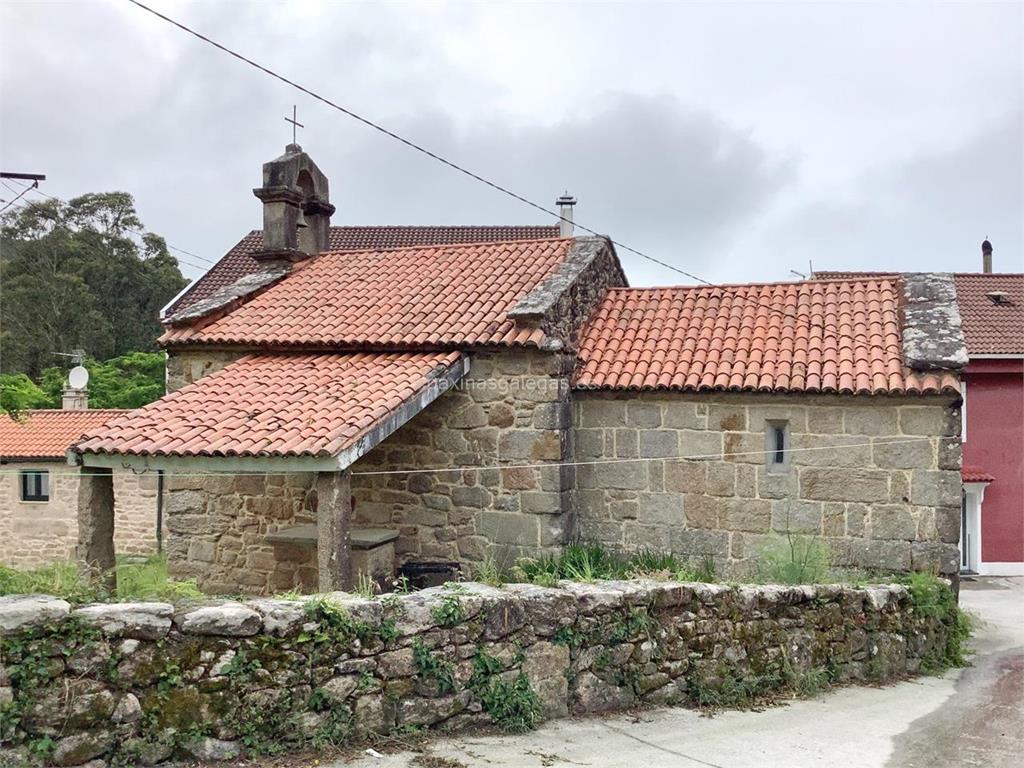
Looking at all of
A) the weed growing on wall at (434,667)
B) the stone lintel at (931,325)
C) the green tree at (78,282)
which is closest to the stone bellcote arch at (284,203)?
the stone lintel at (931,325)

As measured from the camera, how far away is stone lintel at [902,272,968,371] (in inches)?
342

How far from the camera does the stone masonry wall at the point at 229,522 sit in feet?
33.3

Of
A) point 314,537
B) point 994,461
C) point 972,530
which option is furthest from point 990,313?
point 314,537

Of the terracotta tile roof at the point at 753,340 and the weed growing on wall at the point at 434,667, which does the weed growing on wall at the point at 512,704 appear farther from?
the terracotta tile roof at the point at 753,340

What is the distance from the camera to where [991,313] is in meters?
18.8

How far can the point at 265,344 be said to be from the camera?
10367 mm

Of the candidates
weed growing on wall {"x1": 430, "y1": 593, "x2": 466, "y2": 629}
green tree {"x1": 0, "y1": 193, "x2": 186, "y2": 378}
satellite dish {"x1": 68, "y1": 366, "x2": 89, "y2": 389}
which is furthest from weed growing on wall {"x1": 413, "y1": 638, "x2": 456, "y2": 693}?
green tree {"x1": 0, "y1": 193, "x2": 186, "y2": 378}

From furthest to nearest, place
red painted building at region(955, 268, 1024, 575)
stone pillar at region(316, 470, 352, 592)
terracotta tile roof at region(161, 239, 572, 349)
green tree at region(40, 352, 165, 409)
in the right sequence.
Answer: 1. green tree at region(40, 352, 165, 409)
2. red painted building at region(955, 268, 1024, 575)
3. terracotta tile roof at region(161, 239, 572, 349)
4. stone pillar at region(316, 470, 352, 592)

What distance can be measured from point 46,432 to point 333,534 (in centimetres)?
1559

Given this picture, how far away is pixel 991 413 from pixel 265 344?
15.4 m

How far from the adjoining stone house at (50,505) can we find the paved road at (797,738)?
16587mm

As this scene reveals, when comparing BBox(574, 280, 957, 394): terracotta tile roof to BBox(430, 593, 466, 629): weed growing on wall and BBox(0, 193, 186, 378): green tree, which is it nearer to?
BBox(430, 593, 466, 629): weed growing on wall

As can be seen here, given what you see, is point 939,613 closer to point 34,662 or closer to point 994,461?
point 34,662

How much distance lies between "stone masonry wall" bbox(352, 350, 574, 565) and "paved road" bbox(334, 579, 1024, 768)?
12.5ft
